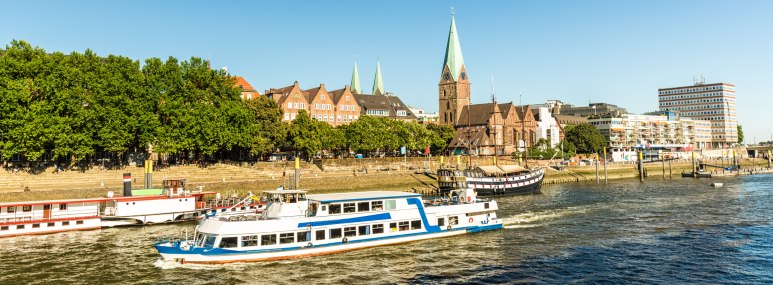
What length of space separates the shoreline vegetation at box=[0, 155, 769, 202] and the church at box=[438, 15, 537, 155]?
132 feet

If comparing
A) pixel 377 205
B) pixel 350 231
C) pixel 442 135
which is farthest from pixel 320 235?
pixel 442 135

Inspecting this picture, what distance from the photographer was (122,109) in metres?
74.0

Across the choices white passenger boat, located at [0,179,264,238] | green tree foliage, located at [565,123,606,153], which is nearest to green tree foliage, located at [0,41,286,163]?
white passenger boat, located at [0,179,264,238]

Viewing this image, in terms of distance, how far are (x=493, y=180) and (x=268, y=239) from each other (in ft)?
172

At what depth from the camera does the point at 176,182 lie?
186 ft

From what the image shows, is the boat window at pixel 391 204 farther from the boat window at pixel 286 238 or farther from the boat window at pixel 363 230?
the boat window at pixel 286 238

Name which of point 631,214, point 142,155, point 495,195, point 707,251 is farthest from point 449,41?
point 707,251

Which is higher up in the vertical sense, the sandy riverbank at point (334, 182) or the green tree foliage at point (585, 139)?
the green tree foliage at point (585, 139)

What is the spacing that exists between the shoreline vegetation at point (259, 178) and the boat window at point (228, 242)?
2568 cm

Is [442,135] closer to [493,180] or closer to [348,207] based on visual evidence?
[493,180]

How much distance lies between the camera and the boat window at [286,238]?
1479 inches

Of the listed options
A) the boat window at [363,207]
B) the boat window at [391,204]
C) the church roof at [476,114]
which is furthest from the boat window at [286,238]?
the church roof at [476,114]

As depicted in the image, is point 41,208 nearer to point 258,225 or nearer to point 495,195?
point 258,225

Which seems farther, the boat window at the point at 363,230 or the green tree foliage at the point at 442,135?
the green tree foliage at the point at 442,135
